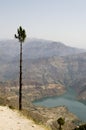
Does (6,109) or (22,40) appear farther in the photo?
(22,40)

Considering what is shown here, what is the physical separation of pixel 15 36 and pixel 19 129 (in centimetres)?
2168

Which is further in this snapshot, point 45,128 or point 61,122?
point 61,122

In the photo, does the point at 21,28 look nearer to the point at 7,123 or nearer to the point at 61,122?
the point at 7,123

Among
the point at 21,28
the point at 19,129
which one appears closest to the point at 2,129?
the point at 19,129

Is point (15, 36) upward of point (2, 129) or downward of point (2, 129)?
upward

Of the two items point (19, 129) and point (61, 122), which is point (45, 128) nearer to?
point (19, 129)

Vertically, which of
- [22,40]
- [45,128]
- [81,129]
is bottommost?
[81,129]

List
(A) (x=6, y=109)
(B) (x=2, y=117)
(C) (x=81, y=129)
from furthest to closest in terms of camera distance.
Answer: (C) (x=81, y=129)
(A) (x=6, y=109)
(B) (x=2, y=117)

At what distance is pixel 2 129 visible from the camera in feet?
64.6

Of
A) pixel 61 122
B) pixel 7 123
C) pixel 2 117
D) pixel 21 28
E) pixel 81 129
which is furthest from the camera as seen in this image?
pixel 81 129

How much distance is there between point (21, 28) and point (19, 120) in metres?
19.0

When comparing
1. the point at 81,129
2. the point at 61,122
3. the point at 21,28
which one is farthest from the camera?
the point at 81,129

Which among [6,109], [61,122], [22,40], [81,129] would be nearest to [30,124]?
[6,109]

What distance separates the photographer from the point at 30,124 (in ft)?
73.1
